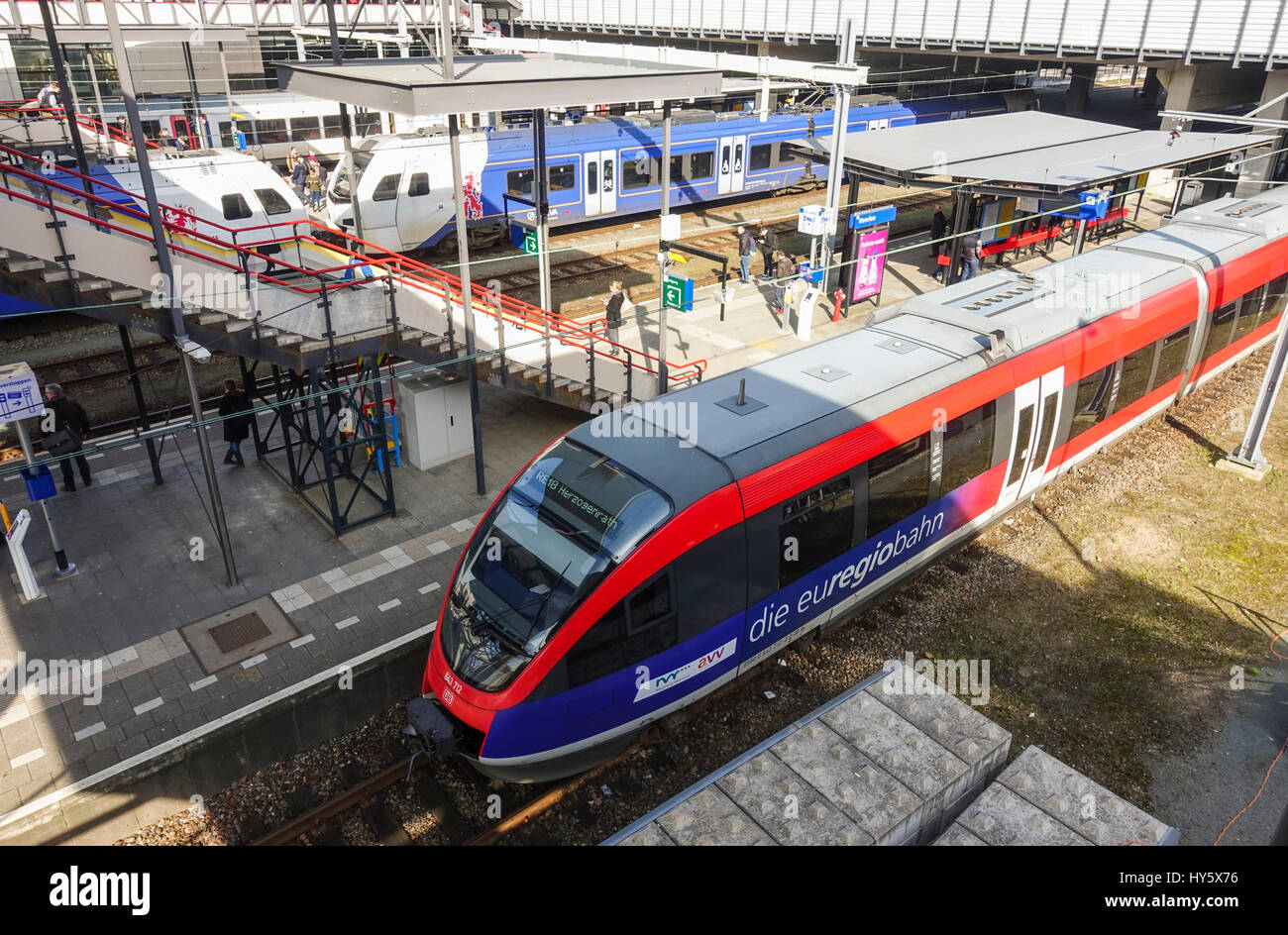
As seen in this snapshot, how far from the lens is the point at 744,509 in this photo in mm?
8664

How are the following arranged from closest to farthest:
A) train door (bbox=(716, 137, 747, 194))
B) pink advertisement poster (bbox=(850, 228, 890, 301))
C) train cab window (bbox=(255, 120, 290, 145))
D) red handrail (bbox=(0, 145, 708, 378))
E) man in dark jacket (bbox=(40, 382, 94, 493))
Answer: red handrail (bbox=(0, 145, 708, 378)), man in dark jacket (bbox=(40, 382, 94, 493)), pink advertisement poster (bbox=(850, 228, 890, 301)), train door (bbox=(716, 137, 747, 194)), train cab window (bbox=(255, 120, 290, 145))

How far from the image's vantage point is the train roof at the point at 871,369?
29.3 feet

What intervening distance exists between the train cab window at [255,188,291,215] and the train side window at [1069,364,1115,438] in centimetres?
1773

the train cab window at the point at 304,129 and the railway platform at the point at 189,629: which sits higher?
the train cab window at the point at 304,129

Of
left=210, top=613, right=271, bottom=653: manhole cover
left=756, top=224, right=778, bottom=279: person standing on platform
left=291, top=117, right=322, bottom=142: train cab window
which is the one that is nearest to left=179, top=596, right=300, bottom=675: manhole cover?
left=210, top=613, right=271, bottom=653: manhole cover

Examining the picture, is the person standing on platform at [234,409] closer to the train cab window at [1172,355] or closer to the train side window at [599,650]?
the train side window at [599,650]

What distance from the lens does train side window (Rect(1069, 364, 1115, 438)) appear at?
12.9 meters

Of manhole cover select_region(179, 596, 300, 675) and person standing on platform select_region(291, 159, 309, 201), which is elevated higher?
person standing on platform select_region(291, 159, 309, 201)

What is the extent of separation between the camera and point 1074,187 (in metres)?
20.2

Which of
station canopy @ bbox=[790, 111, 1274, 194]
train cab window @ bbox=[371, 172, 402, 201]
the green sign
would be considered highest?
station canopy @ bbox=[790, 111, 1274, 194]

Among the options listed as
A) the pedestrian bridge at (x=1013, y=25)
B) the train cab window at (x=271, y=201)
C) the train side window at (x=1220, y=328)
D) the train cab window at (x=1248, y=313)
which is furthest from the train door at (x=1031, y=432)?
the pedestrian bridge at (x=1013, y=25)

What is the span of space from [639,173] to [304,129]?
16.3 metres

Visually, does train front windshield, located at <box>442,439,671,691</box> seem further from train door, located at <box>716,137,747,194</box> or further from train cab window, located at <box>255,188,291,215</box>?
train door, located at <box>716,137,747,194</box>
